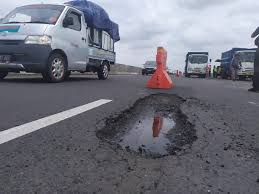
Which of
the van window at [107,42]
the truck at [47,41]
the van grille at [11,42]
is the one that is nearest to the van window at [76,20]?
the truck at [47,41]

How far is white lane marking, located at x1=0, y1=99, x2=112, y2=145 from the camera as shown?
12.9 feet

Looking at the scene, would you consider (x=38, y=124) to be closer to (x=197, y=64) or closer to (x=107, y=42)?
(x=107, y=42)

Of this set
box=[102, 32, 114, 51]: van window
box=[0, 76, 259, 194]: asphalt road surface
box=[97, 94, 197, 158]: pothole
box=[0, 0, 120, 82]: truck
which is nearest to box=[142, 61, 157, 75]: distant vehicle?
box=[102, 32, 114, 51]: van window

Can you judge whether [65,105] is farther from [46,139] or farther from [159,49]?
[159,49]

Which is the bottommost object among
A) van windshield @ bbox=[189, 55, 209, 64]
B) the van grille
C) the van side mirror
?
the van grille

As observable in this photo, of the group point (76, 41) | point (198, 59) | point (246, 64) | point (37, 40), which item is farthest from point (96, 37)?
point (198, 59)

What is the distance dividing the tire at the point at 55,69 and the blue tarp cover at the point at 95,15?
2852mm

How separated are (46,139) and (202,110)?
3.17 m

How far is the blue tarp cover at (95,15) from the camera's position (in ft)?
44.3

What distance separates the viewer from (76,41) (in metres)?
11.8

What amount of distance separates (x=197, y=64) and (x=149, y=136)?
124 feet

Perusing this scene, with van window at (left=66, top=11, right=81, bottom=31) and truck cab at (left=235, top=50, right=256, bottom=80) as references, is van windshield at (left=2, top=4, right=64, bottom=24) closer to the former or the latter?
van window at (left=66, top=11, right=81, bottom=31)

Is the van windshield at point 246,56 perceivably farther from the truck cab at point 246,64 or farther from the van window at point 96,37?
the van window at point 96,37

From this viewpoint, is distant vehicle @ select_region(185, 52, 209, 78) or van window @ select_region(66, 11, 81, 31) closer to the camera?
van window @ select_region(66, 11, 81, 31)
